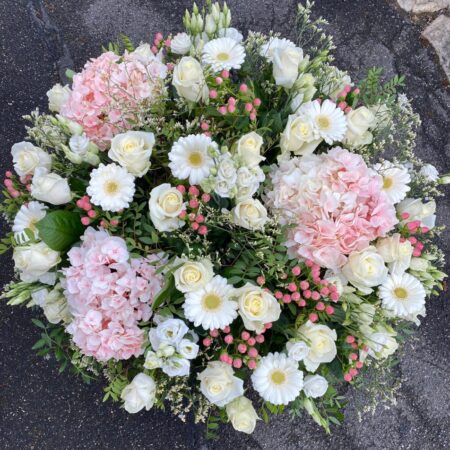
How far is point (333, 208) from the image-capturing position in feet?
3.40

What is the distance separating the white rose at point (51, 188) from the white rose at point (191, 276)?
0.30 meters

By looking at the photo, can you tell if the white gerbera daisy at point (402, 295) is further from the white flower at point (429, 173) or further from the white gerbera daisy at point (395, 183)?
the white flower at point (429, 173)

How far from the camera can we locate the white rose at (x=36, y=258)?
104 cm

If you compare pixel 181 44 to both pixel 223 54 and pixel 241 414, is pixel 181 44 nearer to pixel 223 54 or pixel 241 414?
pixel 223 54

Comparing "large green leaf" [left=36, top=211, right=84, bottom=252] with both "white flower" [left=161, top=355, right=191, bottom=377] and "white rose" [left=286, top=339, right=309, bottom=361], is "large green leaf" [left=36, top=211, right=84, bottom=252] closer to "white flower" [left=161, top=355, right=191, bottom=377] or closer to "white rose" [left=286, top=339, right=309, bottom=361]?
"white flower" [left=161, top=355, right=191, bottom=377]

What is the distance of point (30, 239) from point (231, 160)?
474 millimetres

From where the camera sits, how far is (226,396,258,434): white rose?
1.13 metres

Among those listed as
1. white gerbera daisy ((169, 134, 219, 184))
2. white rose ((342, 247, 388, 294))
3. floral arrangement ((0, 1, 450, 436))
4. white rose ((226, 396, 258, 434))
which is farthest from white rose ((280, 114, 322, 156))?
white rose ((226, 396, 258, 434))

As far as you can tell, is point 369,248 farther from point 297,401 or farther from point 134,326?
point 134,326

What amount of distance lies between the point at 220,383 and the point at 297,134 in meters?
0.57

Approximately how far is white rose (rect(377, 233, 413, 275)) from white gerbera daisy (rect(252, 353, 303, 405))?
314mm

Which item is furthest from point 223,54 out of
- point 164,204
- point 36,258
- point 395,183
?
point 36,258

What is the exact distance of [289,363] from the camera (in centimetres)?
105

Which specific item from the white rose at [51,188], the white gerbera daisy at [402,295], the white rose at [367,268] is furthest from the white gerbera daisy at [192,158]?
the white gerbera daisy at [402,295]
